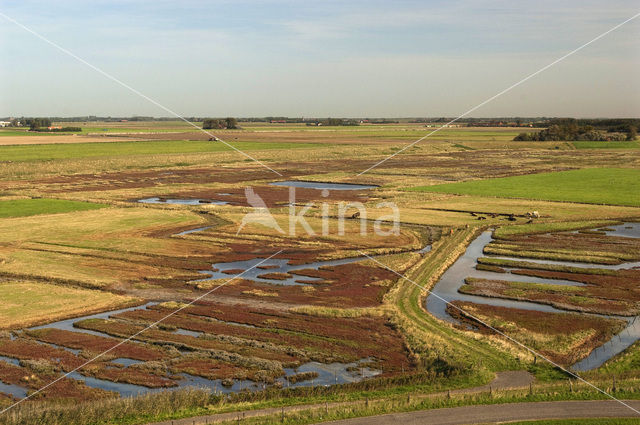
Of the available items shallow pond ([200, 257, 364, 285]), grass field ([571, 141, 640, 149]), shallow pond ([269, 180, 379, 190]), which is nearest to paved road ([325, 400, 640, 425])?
shallow pond ([200, 257, 364, 285])

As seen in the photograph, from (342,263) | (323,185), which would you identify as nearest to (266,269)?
(342,263)

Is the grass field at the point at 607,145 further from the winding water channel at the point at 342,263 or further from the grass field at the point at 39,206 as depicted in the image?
the grass field at the point at 39,206

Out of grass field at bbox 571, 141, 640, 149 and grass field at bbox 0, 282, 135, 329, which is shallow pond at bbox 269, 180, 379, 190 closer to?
grass field at bbox 0, 282, 135, 329

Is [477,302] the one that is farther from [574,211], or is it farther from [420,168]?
[420,168]

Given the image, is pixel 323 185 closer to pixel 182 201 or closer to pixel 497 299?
pixel 182 201

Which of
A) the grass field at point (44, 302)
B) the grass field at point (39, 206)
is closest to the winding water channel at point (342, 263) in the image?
the grass field at point (44, 302)

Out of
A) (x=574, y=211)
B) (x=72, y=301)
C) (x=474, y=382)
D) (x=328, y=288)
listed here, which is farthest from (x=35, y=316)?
(x=574, y=211)
